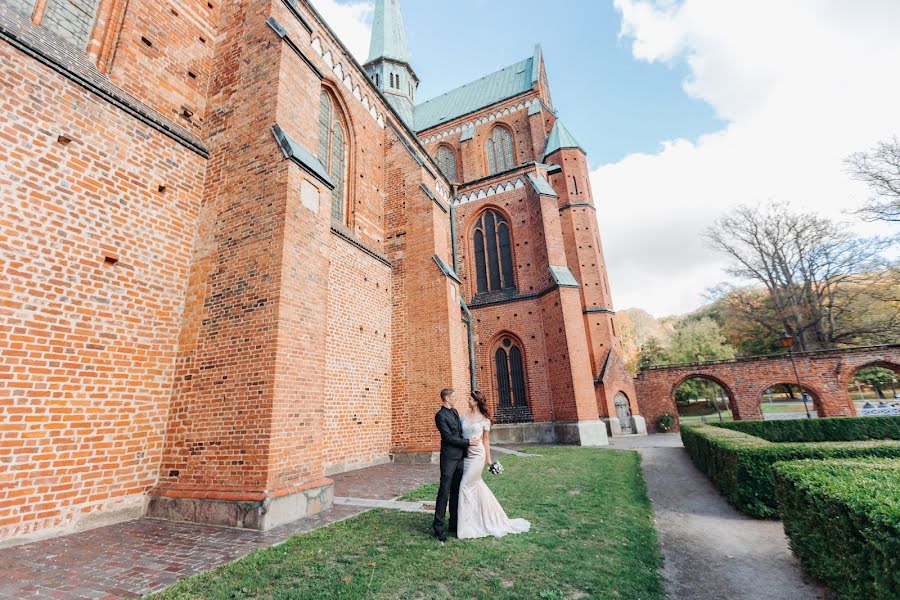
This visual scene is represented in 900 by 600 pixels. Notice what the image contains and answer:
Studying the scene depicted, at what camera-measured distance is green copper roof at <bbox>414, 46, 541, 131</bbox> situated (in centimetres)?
2373

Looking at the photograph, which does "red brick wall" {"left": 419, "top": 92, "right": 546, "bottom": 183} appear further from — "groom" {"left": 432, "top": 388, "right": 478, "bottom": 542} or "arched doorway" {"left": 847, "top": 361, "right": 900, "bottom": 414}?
"arched doorway" {"left": 847, "top": 361, "right": 900, "bottom": 414}

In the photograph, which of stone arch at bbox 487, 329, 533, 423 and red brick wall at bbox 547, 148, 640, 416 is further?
red brick wall at bbox 547, 148, 640, 416

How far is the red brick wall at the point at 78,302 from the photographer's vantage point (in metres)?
4.21

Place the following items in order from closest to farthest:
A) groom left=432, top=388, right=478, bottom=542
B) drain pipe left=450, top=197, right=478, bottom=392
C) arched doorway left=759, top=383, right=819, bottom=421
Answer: groom left=432, top=388, right=478, bottom=542 < drain pipe left=450, top=197, right=478, bottom=392 < arched doorway left=759, top=383, right=819, bottom=421

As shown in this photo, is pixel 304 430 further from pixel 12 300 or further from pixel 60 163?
pixel 60 163

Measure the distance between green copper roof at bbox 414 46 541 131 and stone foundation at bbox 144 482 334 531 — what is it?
23516mm

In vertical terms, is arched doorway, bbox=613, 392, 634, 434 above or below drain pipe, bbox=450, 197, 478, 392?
below

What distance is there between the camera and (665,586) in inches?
131

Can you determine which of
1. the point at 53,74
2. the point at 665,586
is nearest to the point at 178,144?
the point at 53,74

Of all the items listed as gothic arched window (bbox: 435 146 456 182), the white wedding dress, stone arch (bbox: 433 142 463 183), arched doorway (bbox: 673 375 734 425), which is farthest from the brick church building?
arched doorway (bbox: 673 375 734 425)

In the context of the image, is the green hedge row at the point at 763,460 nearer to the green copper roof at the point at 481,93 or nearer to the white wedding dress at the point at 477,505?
the white wedding dress at the point at 477,505

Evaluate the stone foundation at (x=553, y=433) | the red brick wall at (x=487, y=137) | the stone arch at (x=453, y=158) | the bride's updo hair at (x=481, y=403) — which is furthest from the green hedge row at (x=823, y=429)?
the stone arch at (x=453, y=158)

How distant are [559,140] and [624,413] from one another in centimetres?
1411

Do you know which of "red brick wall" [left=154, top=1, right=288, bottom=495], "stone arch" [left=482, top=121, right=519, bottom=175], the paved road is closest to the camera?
the paved road
